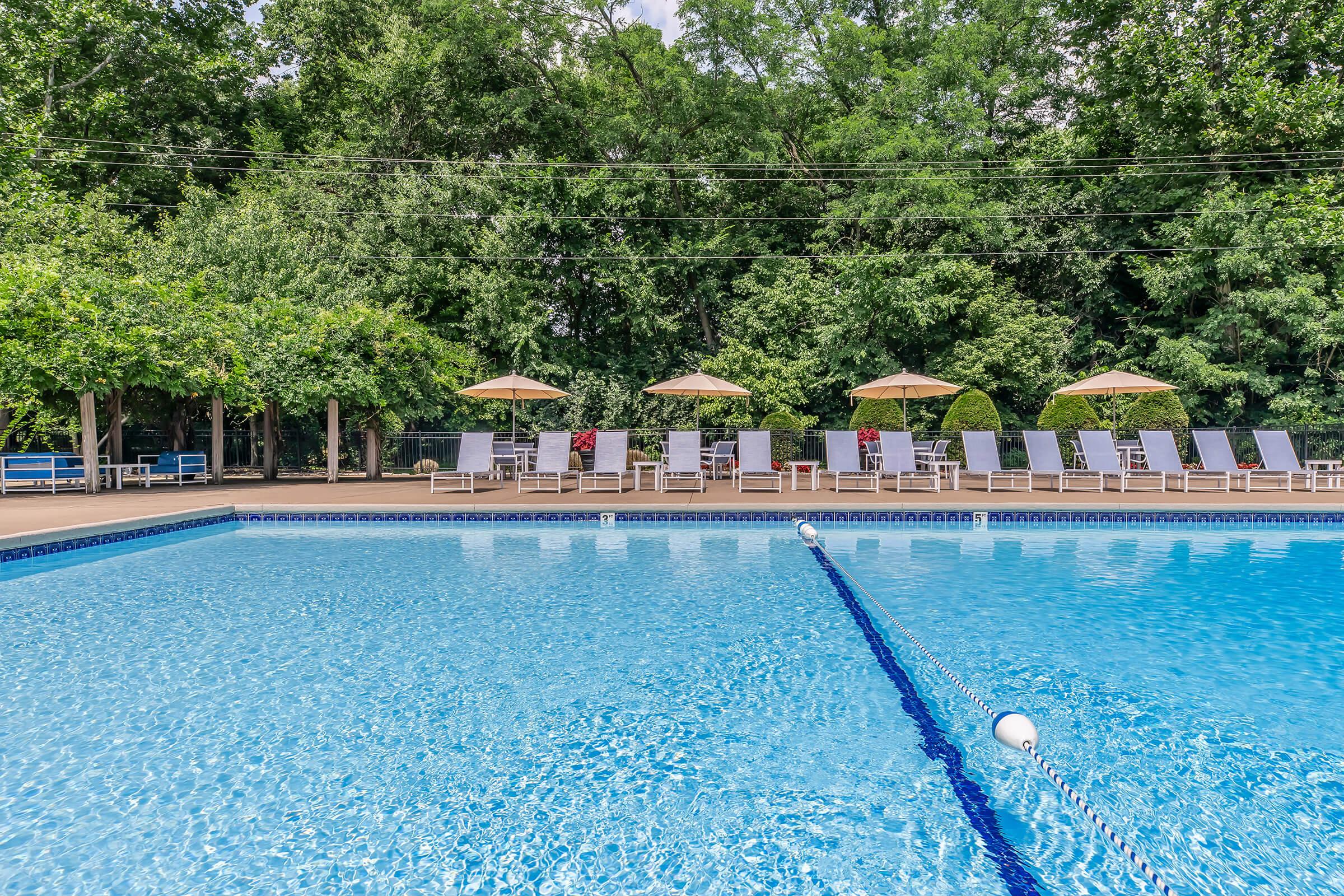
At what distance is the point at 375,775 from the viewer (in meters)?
3.16

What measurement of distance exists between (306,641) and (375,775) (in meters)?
2.20

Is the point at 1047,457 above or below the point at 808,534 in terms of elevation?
above

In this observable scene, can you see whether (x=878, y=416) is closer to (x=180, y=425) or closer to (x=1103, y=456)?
(x=1103, y=456)

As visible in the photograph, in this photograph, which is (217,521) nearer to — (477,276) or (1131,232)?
(477,276)

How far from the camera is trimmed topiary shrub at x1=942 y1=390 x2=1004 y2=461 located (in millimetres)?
17109

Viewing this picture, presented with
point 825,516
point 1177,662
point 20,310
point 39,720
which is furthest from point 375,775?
point 20,310

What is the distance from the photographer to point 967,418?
A: 56.3 feet

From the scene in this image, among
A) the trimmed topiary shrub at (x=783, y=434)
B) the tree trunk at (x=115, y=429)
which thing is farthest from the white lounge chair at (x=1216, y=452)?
the tree trunk at (x=115, y=429)

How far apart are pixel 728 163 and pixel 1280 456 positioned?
50.5 feet

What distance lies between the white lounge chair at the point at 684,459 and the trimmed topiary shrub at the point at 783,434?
4.51m

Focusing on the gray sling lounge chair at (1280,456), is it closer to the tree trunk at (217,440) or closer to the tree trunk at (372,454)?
the tree trunk at (372,454)

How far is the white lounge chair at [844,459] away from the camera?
1214cm

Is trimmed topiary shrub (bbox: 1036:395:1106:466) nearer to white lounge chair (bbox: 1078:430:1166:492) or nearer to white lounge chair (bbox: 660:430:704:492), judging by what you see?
white lounge chair (bbox: 1078:430:1166:492)

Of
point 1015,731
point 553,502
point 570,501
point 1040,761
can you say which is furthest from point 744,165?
point 1040,761
